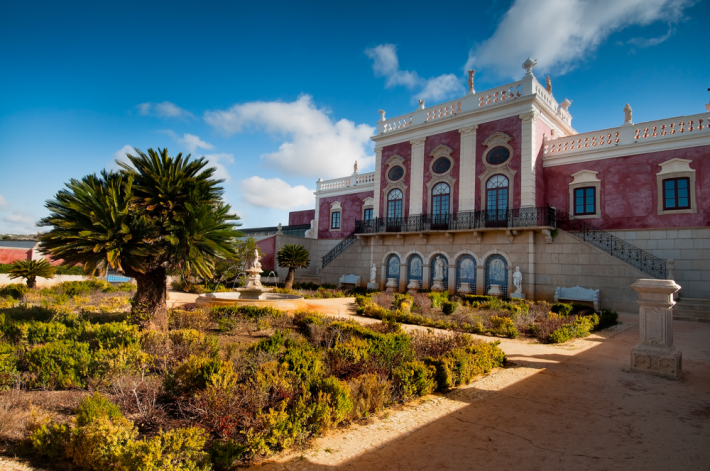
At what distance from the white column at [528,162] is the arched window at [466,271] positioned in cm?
380

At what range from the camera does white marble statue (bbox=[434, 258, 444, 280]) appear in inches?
839

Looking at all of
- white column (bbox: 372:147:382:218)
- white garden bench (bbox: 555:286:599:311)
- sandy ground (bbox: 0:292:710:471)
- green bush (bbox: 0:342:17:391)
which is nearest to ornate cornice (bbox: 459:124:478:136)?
white column (bbox: 372:147:382:218)

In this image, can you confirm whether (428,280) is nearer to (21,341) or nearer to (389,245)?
(389,245)

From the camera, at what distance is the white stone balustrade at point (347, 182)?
2814 cm

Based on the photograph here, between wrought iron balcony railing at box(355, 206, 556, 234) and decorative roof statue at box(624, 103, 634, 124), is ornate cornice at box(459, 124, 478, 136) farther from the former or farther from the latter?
decorative roof statue at box(624, 103, 634, 124)

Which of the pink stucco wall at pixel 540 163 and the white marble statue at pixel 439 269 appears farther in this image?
the white marble statue at pixel 439 269

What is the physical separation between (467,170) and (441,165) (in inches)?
67.0

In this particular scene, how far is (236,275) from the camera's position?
22.1 metres

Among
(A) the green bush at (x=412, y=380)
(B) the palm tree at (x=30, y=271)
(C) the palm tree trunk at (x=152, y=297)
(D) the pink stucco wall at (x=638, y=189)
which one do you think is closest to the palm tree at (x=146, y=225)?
(C) the palm tree trunk at (x=152, y=297)

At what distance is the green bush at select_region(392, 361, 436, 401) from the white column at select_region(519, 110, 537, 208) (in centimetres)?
1584

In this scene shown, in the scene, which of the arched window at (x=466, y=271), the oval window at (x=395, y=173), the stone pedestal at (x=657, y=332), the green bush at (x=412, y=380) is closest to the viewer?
the green bush at (x=412, y=380)

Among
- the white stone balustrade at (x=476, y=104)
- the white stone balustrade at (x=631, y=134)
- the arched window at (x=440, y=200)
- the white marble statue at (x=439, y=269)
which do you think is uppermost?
the white stone balustrade at (x=476, y=104)

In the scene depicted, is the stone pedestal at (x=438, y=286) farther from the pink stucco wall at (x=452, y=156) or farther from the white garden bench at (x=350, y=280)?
the white garden bench at (x=350, y=280)

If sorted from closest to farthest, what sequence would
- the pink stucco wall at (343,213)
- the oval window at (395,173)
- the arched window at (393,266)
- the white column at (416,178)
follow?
the white column at (416,178) → the arched window at (393,266) → the oval window at (395,173) → the pink stucco wall at (343,213)
